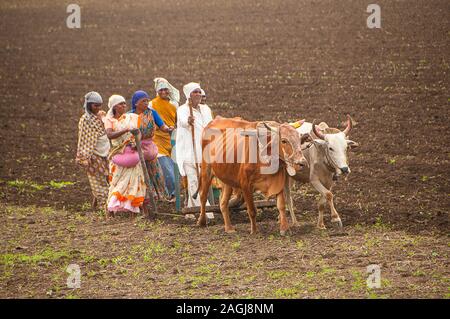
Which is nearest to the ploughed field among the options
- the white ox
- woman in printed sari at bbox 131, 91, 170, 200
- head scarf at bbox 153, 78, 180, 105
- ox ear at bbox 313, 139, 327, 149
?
the white ox

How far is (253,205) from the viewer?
426 inches

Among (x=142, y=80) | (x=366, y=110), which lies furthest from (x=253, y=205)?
(x=142, y=80)

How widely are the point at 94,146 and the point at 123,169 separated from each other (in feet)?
1.93

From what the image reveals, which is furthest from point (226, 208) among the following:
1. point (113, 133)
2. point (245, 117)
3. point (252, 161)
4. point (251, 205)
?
point (245, 117)

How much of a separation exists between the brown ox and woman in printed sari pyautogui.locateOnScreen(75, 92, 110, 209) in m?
1.84

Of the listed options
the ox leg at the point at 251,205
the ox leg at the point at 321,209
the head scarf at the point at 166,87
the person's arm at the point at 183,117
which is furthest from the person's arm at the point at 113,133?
the ox leg at the point at 321,209

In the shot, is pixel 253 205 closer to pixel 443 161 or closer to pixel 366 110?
pixel 443 161

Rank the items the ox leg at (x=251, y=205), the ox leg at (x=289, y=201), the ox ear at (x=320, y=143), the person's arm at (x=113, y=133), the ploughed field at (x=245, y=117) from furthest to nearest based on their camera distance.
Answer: the person's arm at (x=113, y=133) → the ox leg at (x=289, y=201) → the ox ear at (x=320, y=143) → the ox leg at (x=251, y=205) → the ploughed field at (x=245, y=117)

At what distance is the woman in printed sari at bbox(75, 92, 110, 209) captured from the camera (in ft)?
40.0

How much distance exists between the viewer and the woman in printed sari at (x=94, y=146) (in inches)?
480

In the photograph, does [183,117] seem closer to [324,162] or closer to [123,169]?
[123,169]

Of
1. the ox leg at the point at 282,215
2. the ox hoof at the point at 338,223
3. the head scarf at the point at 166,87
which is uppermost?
the head scarf at the point at 166,87

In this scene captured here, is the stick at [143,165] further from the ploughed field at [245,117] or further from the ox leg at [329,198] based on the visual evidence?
the ox leg at [329,198]
